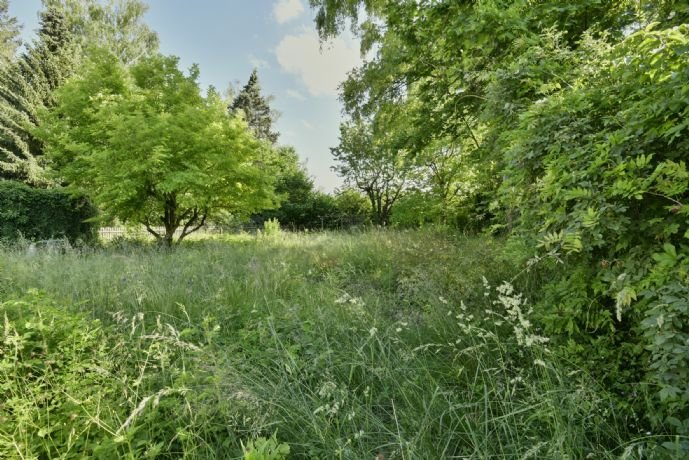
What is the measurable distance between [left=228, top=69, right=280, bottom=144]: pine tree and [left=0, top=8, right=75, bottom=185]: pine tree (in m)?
14.8

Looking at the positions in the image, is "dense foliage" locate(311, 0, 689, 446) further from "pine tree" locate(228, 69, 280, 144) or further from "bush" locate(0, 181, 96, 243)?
"pine tree" locate(228, 69, 280, 144)

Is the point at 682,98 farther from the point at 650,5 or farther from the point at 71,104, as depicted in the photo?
the point at 71,104

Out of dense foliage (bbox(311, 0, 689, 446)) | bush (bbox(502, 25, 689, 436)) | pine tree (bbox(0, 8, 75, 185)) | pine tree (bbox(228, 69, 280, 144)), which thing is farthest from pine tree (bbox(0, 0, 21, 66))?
bush (bbox(502, 25, 689, 436))

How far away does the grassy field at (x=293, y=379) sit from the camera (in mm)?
1552

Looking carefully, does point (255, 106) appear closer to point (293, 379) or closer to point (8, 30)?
point (8, 30)

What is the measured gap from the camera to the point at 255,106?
32.0 meters

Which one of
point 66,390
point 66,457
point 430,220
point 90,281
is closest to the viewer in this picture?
point 66,457

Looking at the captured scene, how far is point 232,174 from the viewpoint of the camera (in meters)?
9.27

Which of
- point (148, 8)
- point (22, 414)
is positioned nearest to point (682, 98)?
point (22, 414)

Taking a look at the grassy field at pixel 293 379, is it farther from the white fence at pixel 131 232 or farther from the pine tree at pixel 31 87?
the pine tree at pixel 31 87

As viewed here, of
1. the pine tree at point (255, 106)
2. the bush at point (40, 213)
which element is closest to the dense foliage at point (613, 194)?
the bush at point (40, 213)

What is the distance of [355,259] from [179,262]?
2928mm

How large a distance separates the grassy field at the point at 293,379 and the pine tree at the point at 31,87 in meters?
18.1

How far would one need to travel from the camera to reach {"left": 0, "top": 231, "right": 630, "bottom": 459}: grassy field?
1552 millimetres
